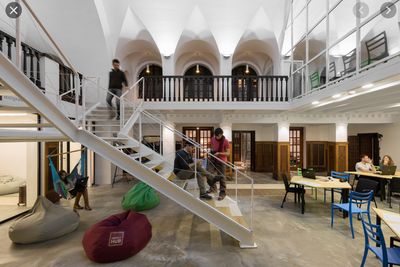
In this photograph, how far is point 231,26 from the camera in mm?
8156

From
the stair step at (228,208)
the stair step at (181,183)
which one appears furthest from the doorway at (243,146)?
the stair step at (181,183)

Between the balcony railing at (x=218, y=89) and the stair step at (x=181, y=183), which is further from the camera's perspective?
the balcony railing at (x=218, y=89)

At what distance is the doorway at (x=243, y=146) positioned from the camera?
432 inches

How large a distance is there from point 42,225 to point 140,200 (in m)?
2.07

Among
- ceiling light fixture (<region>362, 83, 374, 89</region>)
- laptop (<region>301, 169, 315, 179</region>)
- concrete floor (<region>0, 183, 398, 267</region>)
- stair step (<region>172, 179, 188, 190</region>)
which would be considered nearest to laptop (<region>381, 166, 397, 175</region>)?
laptop (<region>301, 169, 315, 179</region>)

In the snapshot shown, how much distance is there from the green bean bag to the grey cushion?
3.84 m

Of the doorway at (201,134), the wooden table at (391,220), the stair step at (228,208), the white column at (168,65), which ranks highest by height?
the white column at (168,65)

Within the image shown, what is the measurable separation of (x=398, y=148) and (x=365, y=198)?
26.5 ft

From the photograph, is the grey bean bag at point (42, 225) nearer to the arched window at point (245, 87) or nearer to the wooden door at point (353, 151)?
the arched window at point (245, 87)

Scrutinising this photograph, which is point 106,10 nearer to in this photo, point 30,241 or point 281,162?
point 30,241

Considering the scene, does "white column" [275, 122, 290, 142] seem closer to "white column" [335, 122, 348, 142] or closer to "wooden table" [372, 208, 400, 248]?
"white column" [335, 122, 348, 142]

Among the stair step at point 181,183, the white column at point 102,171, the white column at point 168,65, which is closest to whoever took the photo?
the stair step at point 181,183

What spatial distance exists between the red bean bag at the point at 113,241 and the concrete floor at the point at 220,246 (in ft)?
0.45

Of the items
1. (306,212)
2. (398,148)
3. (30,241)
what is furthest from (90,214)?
(398,148)
